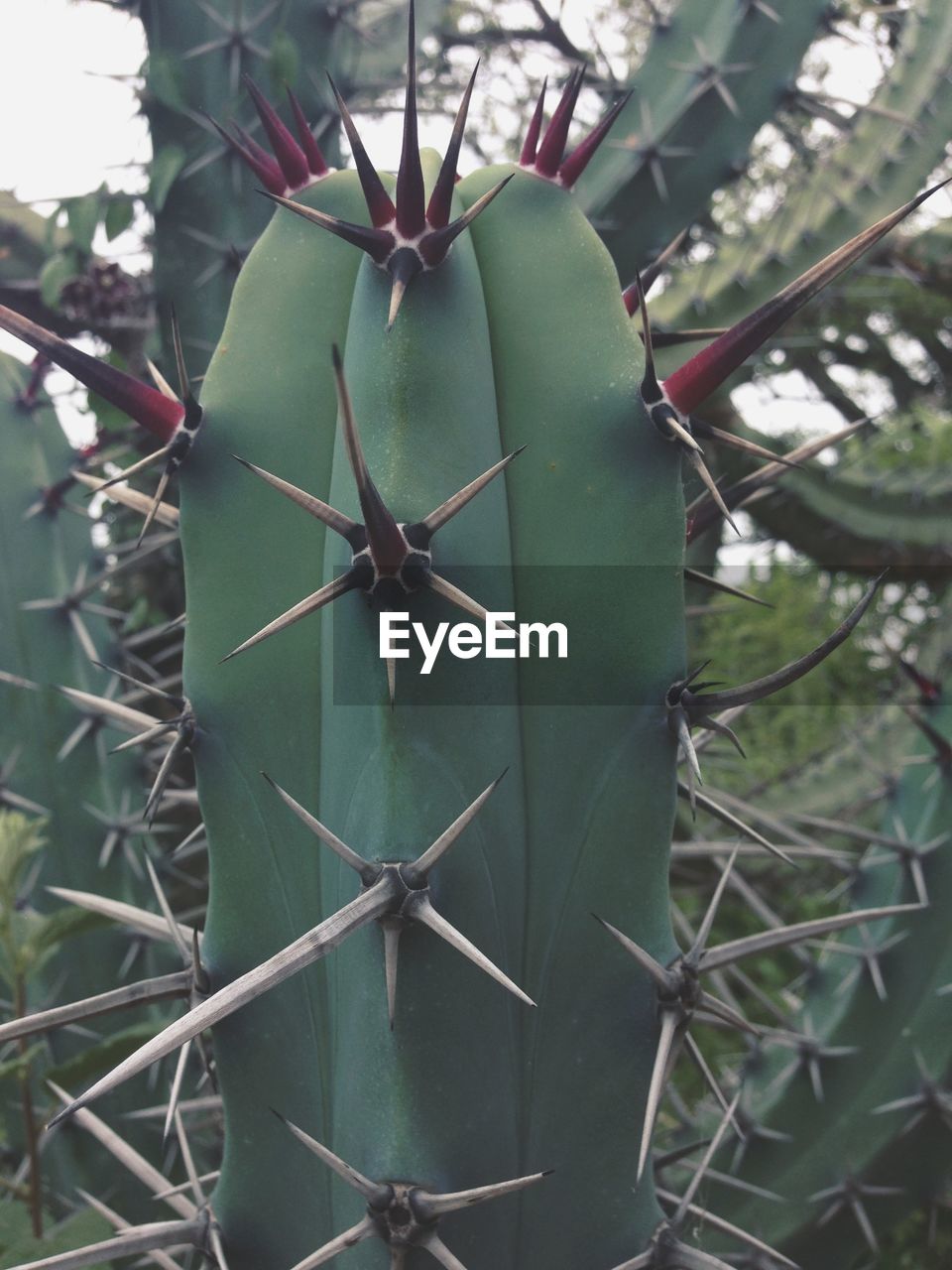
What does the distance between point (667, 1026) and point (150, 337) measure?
1.65m

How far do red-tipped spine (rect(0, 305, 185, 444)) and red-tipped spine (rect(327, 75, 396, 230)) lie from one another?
204 mm

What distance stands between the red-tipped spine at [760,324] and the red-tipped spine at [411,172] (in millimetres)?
211

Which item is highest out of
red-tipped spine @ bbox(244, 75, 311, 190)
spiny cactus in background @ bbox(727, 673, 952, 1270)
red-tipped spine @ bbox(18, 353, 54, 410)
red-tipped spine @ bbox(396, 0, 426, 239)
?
red-tipped spine @ bbox(18, 353, 54, 410)

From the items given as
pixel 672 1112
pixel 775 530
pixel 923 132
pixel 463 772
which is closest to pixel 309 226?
pixel 463 772

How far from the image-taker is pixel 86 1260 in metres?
0.87

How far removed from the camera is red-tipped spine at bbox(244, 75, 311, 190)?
95 centimetres

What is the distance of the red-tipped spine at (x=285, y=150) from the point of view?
0.95 m

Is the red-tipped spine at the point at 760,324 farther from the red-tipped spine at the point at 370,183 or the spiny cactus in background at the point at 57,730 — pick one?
the spiny cactus in background at the point at 57,730

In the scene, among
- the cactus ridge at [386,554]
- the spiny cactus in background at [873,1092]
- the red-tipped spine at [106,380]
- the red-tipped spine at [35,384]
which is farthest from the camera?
the red-tipped spine at [35,384]

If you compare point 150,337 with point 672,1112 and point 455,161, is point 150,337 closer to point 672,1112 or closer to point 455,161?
point 455,161

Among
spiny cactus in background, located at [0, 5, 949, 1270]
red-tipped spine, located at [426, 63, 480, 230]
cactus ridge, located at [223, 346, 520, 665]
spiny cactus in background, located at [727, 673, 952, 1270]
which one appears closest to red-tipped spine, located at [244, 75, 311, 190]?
spiny cactus in background, located at [0, 5, 949, 1270]

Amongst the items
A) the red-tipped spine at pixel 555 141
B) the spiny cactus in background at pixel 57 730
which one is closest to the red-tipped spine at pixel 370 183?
the red-tipped spine at pixel 555 141

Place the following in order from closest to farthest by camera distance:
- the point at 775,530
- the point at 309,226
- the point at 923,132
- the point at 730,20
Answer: the point at 309,226, the point at 730,20, the point at 923,132, the point at 775,530

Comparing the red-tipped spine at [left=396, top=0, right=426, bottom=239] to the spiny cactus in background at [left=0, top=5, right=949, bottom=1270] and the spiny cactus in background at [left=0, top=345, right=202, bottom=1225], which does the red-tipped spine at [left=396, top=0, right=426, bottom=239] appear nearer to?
the spiny cactus in background at [left=0, top=5, right=949, bottom=1270]
